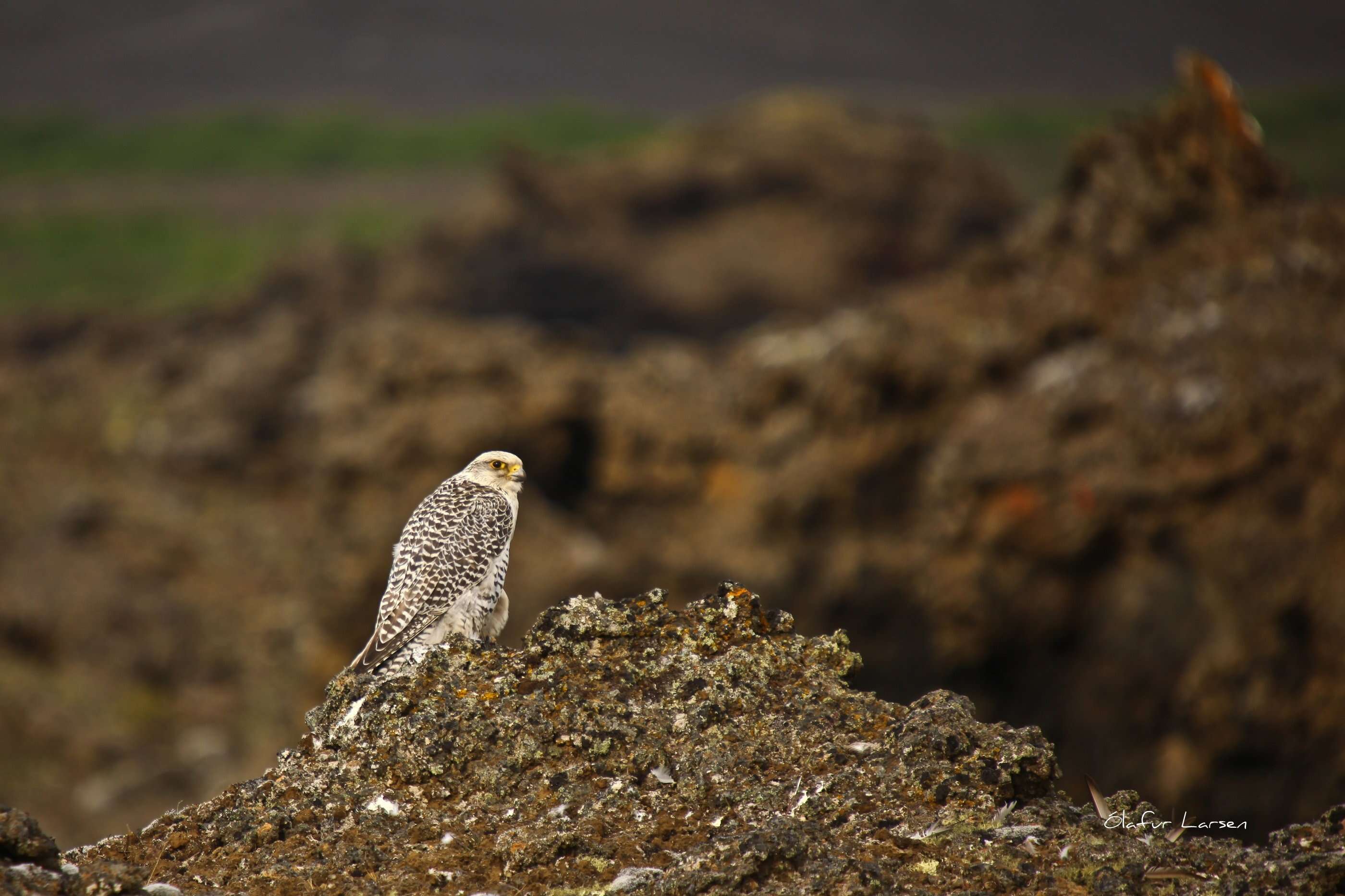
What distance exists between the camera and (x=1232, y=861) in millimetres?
5613

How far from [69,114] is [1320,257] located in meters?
118

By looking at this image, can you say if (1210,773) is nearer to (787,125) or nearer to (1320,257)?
(1320,257)

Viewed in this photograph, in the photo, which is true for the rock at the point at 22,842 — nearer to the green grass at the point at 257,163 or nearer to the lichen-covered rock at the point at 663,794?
the lichen-covered rock at the point at 663,794

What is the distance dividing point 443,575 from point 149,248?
79911 mm

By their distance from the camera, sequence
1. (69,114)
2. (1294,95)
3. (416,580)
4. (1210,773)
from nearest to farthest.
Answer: (416,580) → (1210,773) → (1294,95) → (69,114)

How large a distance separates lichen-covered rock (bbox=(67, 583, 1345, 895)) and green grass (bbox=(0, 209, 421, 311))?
62046 mm

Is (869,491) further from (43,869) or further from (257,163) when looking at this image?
(257,163)

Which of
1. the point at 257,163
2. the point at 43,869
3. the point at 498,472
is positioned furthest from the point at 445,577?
the point at 257,163

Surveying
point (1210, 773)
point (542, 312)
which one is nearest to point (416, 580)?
point (1210, 773)

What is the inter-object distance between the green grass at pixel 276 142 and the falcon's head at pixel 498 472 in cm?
9087

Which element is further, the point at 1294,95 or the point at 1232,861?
the point at 1294,95

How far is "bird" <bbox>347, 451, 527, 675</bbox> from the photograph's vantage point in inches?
333

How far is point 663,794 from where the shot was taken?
6.25 metres
